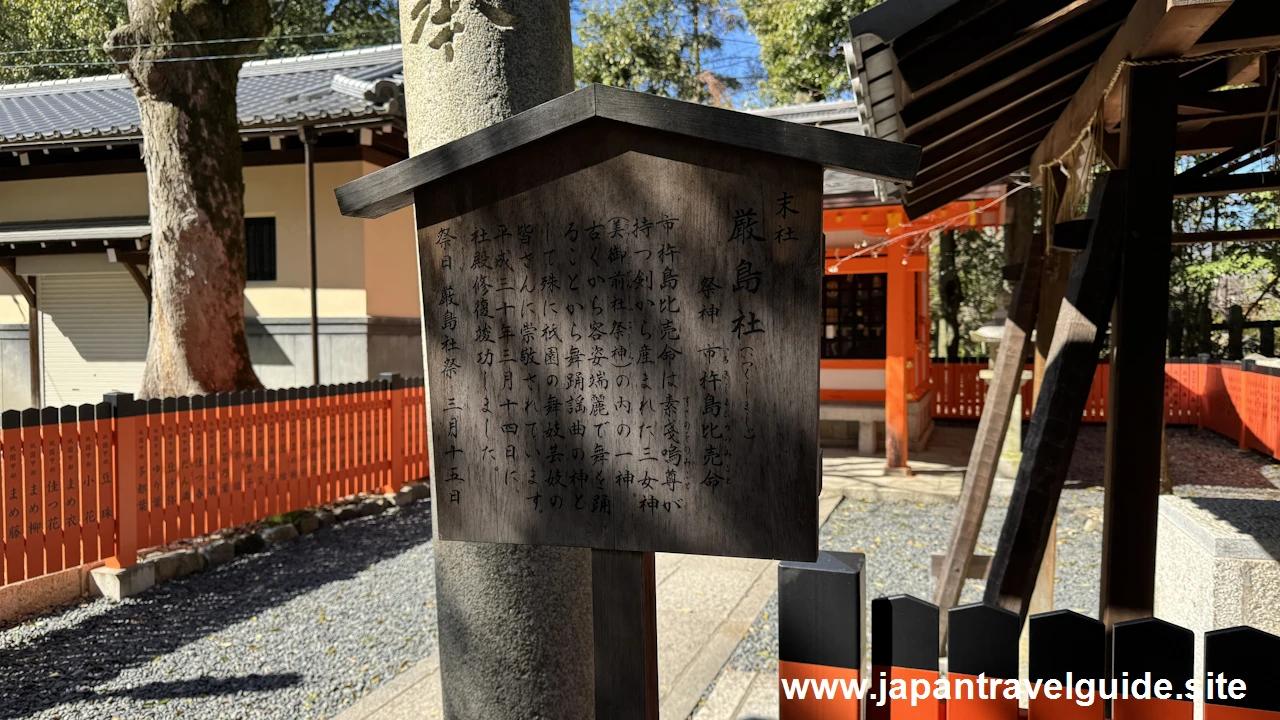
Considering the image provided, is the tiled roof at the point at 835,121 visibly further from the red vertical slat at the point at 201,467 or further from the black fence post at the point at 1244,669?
the black fence post at the point at 1244,669

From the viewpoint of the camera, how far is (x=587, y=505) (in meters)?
1.72

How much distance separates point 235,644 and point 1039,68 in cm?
488

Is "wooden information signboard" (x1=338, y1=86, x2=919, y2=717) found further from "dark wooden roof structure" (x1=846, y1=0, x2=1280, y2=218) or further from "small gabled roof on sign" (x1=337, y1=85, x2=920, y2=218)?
"dark wooden roof structure" (x1=846, y1=0, x2=1280, y2=218)

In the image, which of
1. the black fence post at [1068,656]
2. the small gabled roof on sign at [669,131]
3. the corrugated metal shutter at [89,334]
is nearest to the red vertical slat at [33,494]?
the small gabled roof on sign at [669,131]

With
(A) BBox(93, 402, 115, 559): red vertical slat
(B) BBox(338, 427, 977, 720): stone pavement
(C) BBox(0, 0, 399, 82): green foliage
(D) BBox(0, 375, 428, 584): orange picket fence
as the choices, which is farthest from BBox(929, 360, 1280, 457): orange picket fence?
(C) BBox(0, 0, 399, 82): green foliage

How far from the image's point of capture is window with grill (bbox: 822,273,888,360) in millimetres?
11008

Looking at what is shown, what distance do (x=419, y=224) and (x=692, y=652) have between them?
3.02 m

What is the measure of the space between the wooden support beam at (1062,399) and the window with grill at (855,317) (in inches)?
328

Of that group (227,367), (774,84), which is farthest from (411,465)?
(774,84)

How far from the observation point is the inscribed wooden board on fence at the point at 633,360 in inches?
61.4

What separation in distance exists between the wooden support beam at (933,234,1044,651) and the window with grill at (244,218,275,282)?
10.7m

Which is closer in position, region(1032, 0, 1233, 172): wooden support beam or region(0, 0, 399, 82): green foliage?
region(1032, 0, 1233, 172): wooden support beam

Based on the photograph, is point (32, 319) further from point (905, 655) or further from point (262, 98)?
point (905, 655)

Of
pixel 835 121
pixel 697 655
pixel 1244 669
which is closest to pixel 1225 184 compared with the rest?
pixel 1244 669
